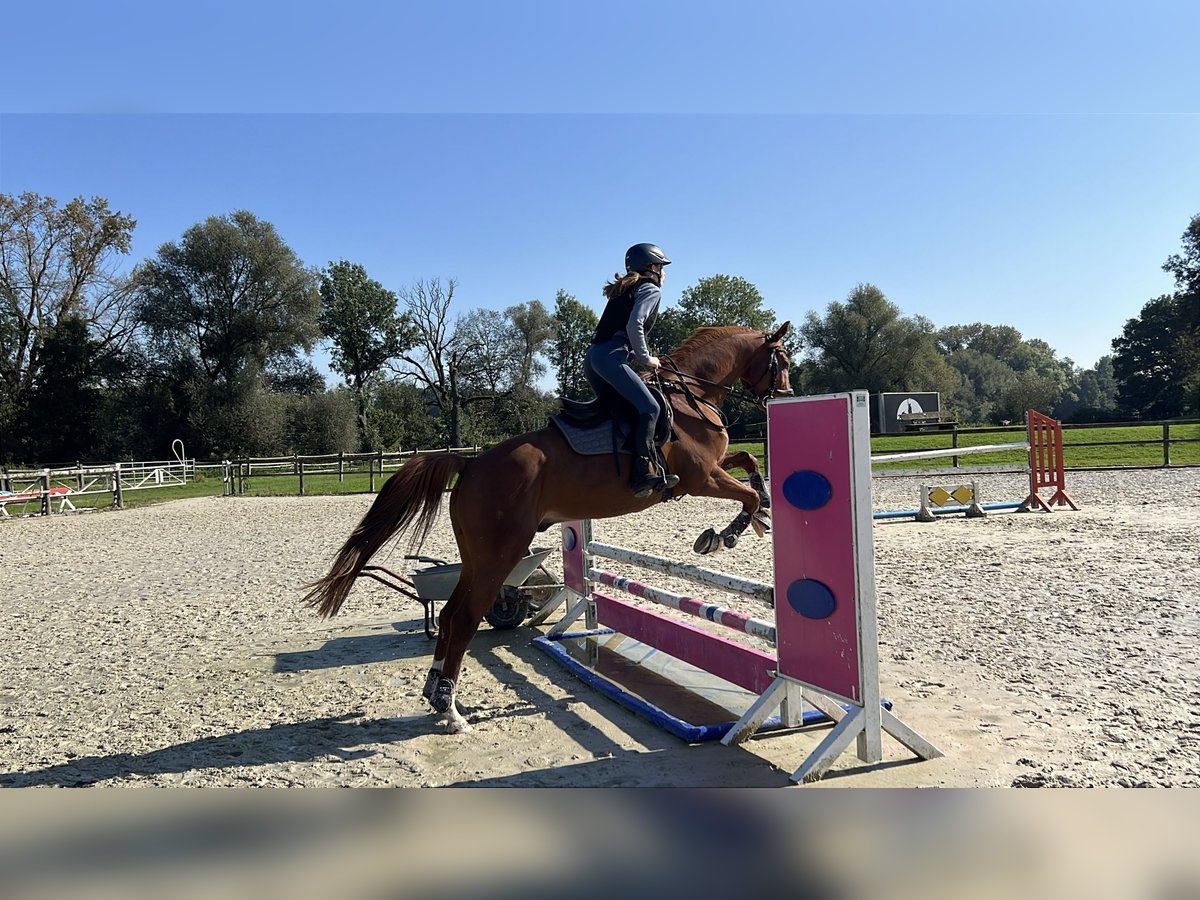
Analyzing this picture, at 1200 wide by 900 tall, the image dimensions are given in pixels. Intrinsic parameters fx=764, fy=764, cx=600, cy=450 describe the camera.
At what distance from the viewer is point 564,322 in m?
49.4

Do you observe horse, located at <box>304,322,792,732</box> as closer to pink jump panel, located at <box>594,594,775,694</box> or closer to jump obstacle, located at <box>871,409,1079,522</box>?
pink jump panel, located at <box>594,594,775,694</box>

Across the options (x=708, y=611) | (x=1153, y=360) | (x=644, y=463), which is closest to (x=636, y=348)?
(x=644, y=463)

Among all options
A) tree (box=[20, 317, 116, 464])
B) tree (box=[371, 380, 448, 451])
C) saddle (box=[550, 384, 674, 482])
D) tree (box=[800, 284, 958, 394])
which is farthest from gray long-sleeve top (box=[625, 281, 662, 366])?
tree (box=[800, 284, 958, 394])

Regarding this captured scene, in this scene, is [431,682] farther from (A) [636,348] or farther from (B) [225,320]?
(B) [225,320]

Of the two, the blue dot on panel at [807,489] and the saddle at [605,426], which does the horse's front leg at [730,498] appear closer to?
the saddle at [605,426]

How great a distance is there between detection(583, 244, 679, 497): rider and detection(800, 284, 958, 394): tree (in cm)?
4769

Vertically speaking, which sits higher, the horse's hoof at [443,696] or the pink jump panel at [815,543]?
the pink jump panel at [815,543]

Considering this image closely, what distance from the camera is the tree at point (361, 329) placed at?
51156 mm

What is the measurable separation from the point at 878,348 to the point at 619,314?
165ft

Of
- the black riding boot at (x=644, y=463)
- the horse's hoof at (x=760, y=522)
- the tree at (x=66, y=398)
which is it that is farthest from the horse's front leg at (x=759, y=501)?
the tree at (x=66, y=398)

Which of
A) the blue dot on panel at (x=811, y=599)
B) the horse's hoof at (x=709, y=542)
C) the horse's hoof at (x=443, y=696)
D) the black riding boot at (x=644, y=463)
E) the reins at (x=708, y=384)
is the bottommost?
the horse's hoof at (x=443, y=696)

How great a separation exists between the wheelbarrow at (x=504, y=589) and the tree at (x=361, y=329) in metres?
46.6

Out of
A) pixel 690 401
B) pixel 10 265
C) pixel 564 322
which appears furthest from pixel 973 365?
pixel 690 401

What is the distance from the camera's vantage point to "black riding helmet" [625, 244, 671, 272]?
4.46m
